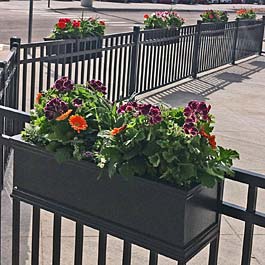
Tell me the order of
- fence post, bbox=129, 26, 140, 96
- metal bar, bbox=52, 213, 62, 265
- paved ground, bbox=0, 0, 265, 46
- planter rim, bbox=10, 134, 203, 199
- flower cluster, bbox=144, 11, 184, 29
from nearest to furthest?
planter rim, bbox=10, 134, 203, 199 < metal bar, bbox=52, 213, 62, 265 < fence post, bbox=129, 26, 140, 96 < flower cluster, bbox=144, 11, 184, 29 < paved ground, bbox=0, 0, 265, 46

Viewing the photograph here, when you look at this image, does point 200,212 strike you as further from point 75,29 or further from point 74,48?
point 75,29

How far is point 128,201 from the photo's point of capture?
8.80ft

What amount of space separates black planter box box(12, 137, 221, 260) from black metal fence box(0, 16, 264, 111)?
3405mm

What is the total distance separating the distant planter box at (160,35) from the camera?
9953mm

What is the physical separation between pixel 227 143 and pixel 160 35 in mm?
3493

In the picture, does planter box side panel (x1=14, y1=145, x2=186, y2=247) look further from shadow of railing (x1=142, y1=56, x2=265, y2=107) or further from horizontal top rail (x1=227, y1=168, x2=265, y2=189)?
shadow of railing (x1=142, y1=56, x2=265, y2=107)

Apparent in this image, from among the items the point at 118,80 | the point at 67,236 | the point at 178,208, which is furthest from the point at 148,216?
the point at 118,80

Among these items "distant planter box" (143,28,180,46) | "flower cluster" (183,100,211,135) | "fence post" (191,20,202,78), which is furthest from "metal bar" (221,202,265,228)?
"fence post" (191,20,202,78)

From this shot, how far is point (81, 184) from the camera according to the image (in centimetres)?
282

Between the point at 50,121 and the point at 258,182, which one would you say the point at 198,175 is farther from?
the point at 50,121

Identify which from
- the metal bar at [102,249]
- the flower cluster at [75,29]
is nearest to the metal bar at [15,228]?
the metal bar at [102,249]

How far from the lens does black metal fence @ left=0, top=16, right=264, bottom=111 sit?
7.41 metres

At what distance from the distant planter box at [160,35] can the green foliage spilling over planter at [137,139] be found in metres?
6.95

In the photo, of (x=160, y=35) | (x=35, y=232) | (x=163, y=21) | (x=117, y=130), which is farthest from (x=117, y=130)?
(x=163, y=21)
